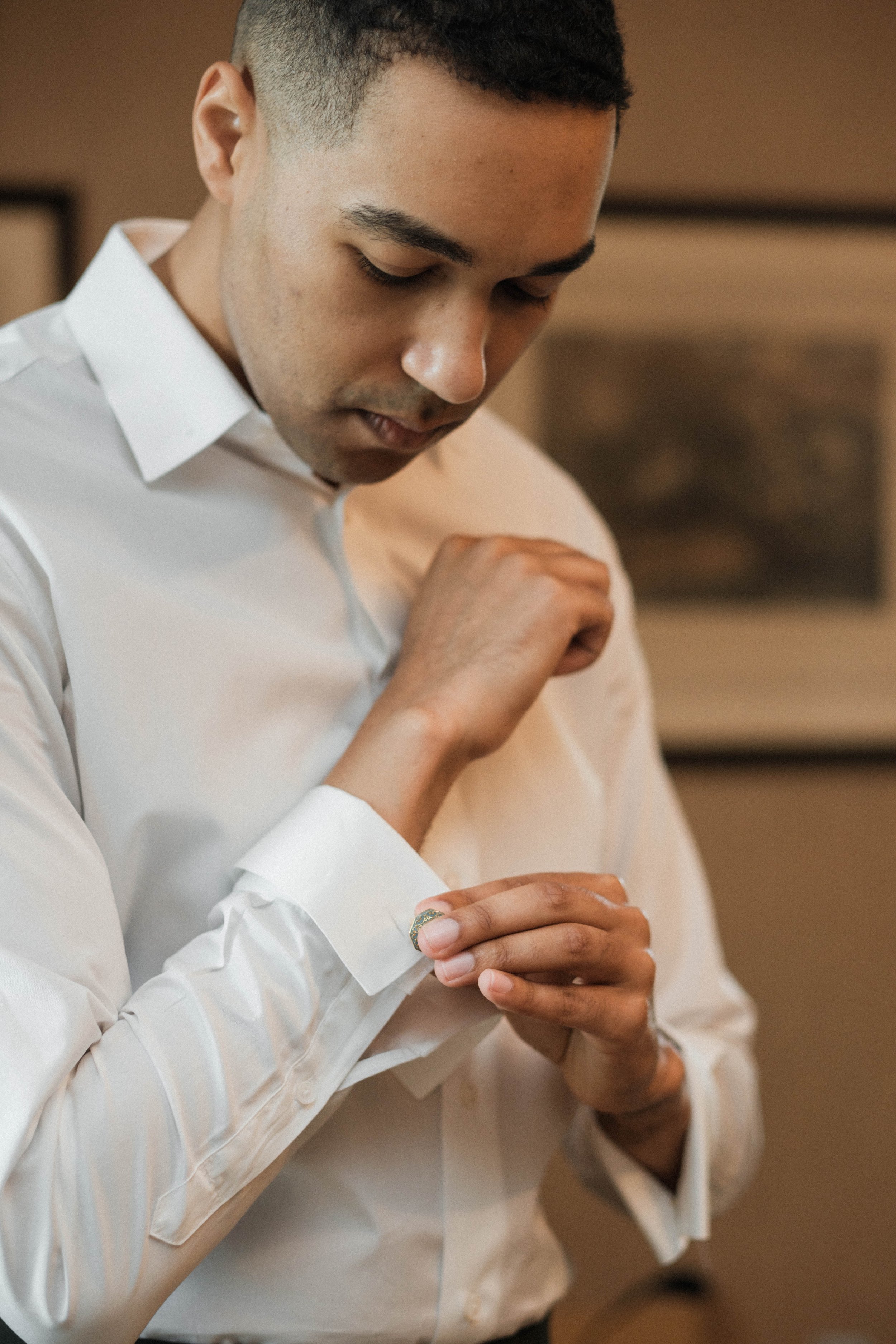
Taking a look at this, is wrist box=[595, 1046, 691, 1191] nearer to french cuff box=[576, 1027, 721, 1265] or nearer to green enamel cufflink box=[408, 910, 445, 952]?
french cuff box=[576, 1027, 721, 1265]

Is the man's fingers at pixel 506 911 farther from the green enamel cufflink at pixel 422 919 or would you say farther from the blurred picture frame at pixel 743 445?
the blurred picture frame at pixel 743 445

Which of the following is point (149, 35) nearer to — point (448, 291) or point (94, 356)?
point (94, 356)

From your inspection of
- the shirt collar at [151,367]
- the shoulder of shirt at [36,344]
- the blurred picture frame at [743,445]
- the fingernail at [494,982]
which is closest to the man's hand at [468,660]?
the fingernail at [494,982]

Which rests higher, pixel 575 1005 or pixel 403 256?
pixel 403 256

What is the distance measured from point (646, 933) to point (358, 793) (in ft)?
0.77

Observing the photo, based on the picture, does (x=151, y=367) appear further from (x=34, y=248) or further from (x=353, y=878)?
(x=34, y=248)

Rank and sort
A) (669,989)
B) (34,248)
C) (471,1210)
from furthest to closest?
(34,248) < (669,989) < (471,1210)

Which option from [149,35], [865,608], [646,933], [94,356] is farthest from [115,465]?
[865,608]

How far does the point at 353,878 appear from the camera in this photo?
78 centimetres

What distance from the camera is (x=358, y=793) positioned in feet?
2.67

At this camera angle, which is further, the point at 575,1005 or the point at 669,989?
the point at 669,989

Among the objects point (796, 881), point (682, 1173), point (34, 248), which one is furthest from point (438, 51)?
point (796, 881)

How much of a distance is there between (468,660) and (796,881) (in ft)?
4.33

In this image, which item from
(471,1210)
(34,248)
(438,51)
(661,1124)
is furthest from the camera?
(34,248)
